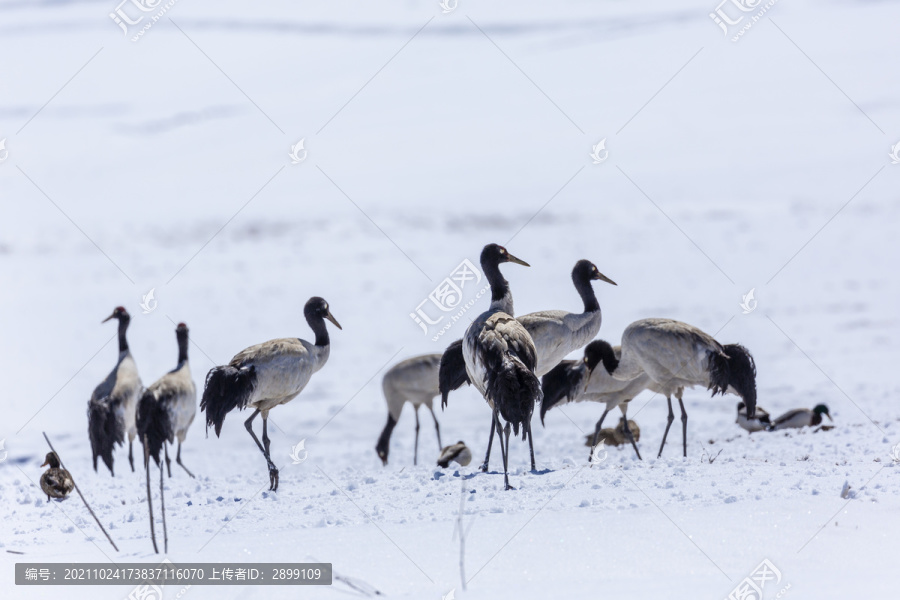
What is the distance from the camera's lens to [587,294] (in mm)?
9703

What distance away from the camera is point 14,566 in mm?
5836

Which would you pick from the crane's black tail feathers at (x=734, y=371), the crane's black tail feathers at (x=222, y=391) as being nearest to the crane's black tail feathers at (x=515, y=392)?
the crane's black tail feathers at (x=222, y=391)

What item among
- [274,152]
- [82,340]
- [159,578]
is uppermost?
[274,152]

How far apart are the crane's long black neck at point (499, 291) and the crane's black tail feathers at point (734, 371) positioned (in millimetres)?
1891

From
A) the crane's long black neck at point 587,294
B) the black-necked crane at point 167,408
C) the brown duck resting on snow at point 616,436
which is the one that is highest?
the crane's long black neck at point 587,294

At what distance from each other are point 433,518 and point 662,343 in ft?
11.5

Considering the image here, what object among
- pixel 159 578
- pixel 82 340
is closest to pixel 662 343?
pixel 159 578

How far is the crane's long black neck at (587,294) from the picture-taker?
9531 mm

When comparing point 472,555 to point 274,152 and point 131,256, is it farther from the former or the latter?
point 274,152

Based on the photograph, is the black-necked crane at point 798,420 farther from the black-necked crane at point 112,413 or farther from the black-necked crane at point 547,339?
the black-necked crane at point 112,413

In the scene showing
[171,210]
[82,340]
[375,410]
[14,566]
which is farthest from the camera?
[171,210]

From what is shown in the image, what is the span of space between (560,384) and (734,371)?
1.83 meters

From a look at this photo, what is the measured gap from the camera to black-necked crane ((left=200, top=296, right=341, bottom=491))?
26.7ft

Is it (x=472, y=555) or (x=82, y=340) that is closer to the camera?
(x=472, y=555)
